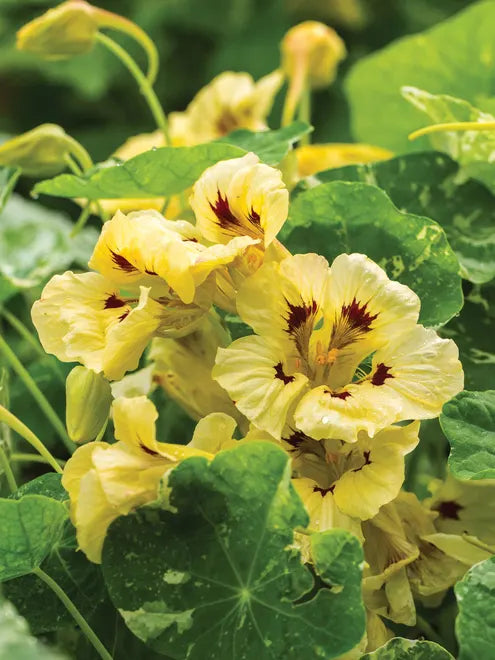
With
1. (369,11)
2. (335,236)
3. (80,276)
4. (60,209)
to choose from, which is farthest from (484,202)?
(369,11)

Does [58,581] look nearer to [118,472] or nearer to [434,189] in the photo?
[118,472]

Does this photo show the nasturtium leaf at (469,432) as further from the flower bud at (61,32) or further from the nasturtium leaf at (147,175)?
the flower bud at (61,32)

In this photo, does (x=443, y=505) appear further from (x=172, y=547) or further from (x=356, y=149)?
(x=356, y=149)

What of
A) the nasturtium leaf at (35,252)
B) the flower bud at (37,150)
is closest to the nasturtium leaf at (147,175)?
the flower bud at (37,150)

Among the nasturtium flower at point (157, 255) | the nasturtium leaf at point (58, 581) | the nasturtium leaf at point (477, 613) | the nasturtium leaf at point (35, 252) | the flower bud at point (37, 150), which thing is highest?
the nasturtium flower at point (157, 255)

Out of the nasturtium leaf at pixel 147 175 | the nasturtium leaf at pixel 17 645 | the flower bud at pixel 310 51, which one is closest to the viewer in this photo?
the nasturtium leaf at pixel 17 645

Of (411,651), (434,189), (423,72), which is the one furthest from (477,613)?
(423,72)
